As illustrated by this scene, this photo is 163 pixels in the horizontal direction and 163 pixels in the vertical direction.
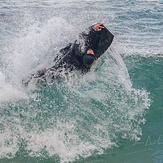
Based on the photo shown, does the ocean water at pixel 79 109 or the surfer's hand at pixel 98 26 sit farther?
the surfer's hand at pixel 98 26

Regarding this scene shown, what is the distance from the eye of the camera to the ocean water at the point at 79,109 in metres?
3.75

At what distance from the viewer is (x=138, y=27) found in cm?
991

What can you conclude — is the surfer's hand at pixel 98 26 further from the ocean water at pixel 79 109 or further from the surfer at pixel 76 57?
the ocean water at pixel 79 109

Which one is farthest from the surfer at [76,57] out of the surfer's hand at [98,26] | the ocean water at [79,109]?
the ocean water at [79,109]

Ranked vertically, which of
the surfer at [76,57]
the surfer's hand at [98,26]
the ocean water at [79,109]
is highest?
the surfer's hand at [98,26]

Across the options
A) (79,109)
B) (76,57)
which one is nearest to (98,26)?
(76,57)

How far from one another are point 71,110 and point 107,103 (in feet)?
3.03

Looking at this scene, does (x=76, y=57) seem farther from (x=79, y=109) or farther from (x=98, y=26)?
(x=79, y=109)

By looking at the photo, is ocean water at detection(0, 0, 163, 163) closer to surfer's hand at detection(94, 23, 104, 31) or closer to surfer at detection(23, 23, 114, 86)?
surfer at detection(23, 23, 114, 86)

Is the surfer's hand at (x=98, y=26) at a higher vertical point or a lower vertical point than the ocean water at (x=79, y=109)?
higher

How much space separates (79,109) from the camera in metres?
4.58

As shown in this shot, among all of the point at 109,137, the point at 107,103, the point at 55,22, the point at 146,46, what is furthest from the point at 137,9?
the point at 109,137

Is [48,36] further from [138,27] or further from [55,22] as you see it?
[138,27]

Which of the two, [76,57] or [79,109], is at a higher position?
[76,57]
